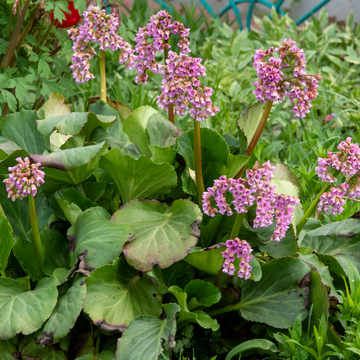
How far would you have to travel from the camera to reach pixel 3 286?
1428 mm

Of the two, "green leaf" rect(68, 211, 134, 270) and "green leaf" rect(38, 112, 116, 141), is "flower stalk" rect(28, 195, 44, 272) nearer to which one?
"green leaf" rect(68, 211, 134, 270)

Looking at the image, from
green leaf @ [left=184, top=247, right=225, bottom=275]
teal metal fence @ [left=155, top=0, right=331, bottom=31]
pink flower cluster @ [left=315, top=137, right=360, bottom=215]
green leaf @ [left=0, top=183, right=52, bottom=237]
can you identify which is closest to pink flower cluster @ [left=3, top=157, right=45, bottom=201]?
green leaf @ [left=0, top=183, right=52, bottom=237]

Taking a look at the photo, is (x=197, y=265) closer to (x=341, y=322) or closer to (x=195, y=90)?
(x=341, y=322)

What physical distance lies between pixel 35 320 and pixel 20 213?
53cm

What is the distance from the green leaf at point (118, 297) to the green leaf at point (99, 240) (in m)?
0.04

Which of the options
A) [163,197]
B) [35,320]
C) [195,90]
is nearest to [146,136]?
[163,197]

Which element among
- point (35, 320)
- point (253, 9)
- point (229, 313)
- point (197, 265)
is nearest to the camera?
point (35, 320)

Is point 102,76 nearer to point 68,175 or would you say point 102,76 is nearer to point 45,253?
point 68,175

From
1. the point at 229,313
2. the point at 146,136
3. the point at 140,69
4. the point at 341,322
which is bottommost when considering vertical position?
the point at 229,313

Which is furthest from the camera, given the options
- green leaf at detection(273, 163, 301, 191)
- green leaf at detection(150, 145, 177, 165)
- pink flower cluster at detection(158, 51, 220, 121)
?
green leaf at detection(273, 163, 301, 191)

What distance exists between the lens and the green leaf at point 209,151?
5.52ft

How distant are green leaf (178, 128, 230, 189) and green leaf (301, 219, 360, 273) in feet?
1.58

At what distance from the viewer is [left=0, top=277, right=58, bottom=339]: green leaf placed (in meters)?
1.29

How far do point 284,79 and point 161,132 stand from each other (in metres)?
0.63
